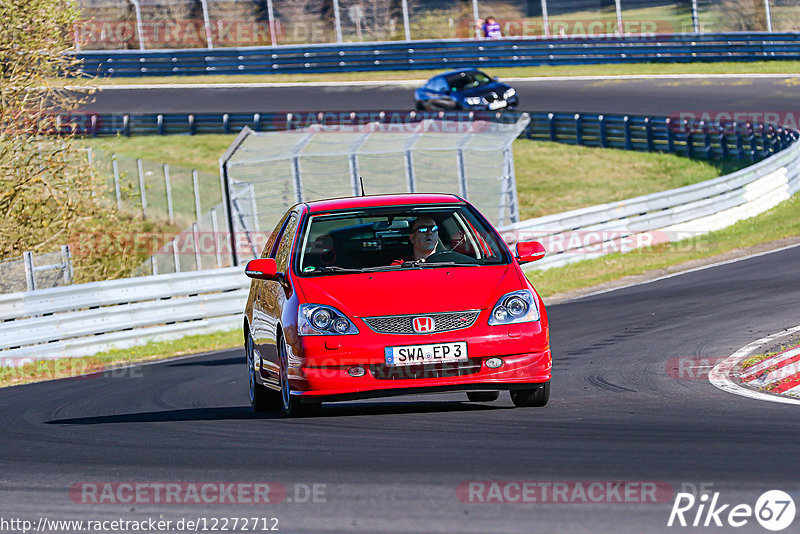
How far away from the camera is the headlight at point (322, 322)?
8289 millimetres

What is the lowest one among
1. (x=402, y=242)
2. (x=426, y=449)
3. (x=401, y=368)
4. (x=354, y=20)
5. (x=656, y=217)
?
(x=656, y=217)

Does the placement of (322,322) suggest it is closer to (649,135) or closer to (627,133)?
(649,135)

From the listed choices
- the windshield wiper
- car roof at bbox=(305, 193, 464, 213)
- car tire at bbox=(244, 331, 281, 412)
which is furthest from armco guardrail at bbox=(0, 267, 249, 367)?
the windshield wiper

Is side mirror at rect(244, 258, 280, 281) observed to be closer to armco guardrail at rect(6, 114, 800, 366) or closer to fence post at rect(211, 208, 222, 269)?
armco guardrail at rect(6, 114, 800, 366)

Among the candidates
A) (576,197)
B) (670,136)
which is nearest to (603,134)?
(670,136)

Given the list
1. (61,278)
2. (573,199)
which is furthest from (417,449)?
(573,199)

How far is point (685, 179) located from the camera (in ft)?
107

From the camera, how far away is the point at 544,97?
139 feet

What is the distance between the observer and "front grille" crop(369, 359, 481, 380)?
8.20m

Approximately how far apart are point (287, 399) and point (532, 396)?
1676mm

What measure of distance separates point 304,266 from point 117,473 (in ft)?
8.21

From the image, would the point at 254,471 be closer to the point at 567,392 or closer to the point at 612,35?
the point at 567,392

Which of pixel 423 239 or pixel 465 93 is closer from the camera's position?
pixel 423 239

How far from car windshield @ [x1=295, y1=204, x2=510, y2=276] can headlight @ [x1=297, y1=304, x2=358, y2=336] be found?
546 millimetres
